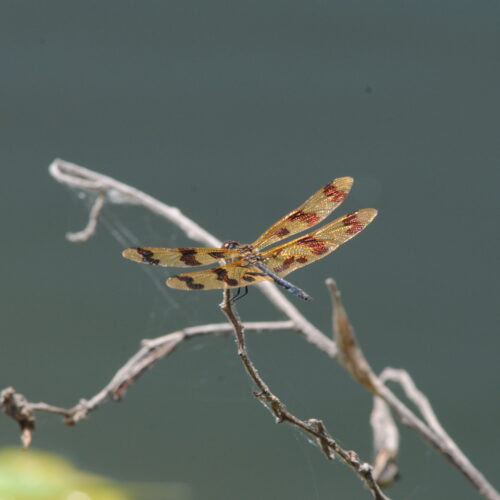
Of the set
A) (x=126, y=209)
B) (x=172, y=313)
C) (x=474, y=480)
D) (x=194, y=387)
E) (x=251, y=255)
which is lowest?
(x=474, y=480)

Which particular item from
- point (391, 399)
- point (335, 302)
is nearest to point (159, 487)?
point (391, 399)

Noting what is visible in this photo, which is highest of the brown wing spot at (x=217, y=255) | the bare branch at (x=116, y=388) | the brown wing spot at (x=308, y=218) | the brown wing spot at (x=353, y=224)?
the brown wing spot at (x=308, y=218)

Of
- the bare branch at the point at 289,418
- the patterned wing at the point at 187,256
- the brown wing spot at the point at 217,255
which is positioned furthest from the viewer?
the brown wing spot at the point at 217,255

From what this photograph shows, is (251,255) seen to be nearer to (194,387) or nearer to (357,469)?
(357,469)

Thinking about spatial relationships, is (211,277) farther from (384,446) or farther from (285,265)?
(384,446)

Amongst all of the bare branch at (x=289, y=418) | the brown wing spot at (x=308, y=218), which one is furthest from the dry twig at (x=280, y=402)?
the brown wing spot at (x=308, y=218)

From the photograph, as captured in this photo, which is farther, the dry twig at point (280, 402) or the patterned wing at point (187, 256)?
the patterned wing at point (187, 256)

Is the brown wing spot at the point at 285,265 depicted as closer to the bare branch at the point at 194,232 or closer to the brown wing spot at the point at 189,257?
the bare branch at the point at 194,232
